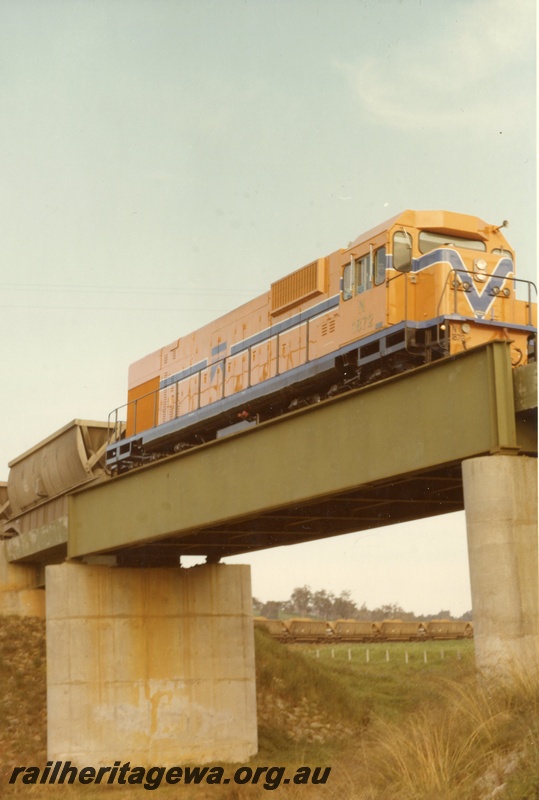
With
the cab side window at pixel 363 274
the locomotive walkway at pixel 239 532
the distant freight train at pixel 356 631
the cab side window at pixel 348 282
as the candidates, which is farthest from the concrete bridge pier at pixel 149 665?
the distant freight train at pixel 356 631

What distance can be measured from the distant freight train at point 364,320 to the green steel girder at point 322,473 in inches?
92.1

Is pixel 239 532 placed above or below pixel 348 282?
below

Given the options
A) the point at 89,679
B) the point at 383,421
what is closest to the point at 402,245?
the point at 383,421

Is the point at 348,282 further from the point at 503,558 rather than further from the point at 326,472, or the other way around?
the point at 503,558

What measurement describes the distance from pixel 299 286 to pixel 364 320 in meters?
3.67

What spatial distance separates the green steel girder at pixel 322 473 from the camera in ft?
47.1

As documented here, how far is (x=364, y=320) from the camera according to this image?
2052 centimetres

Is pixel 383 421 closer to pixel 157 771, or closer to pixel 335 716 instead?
pixel 157 771

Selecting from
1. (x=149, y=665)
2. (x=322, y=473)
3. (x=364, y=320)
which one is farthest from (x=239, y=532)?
(x=322, y=473)

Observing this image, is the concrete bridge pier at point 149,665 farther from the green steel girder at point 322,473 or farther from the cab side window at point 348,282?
the cab side window at point 348,282

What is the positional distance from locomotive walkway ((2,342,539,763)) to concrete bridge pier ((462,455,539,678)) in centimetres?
2

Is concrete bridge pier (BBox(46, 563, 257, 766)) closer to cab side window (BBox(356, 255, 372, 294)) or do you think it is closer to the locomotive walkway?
the locomotive walkway

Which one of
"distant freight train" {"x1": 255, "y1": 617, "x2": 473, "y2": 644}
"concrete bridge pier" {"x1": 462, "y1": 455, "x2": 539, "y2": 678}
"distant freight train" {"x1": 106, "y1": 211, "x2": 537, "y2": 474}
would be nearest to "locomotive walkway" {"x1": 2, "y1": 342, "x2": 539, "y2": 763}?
"concrete bridge pier" {"x1": 462, "y1": 455, "x2": 539, "y2": 678}

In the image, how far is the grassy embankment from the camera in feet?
37.0
